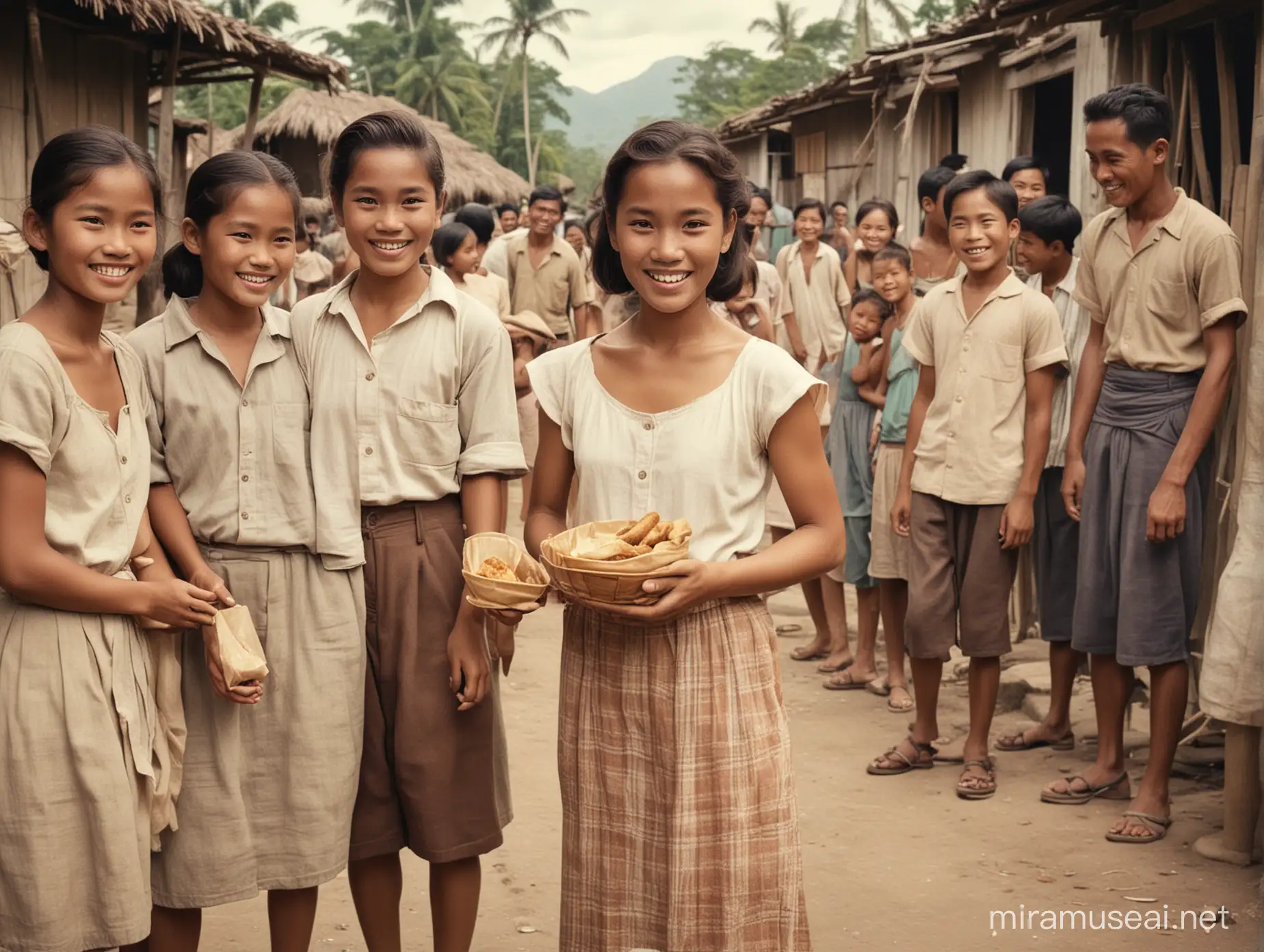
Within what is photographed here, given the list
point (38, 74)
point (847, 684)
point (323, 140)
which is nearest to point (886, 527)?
point (847, 684)

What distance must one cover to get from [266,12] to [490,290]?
40.1 m

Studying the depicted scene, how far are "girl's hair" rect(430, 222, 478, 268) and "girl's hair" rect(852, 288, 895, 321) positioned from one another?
Answer: 2.48m

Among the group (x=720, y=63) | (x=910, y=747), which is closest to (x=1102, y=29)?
(x=910, y=747)

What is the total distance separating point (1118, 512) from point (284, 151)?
72.2 feet

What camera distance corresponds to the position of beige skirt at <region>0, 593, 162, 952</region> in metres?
2.44

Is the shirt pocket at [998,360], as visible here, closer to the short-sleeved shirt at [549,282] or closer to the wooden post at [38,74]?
the short-sleeved shirt at [549,282]

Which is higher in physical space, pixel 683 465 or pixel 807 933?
pixel 683 465

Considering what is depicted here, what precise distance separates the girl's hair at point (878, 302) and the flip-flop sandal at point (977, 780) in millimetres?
2057

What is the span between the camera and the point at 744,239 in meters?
2.64

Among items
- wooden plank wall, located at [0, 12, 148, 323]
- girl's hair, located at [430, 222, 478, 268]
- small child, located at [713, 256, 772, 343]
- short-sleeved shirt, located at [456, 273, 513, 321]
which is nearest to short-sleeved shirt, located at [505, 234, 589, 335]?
short-sleeved shirt, located at [456, 273, 513, 321]

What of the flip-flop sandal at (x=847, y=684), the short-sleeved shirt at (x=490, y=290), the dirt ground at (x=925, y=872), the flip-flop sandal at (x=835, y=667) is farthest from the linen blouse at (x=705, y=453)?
the short-sleeved shirt at (x=490, y=290)

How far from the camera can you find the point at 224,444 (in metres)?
2.75

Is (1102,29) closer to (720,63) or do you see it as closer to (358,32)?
(358,32)

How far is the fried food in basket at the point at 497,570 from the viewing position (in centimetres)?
249
